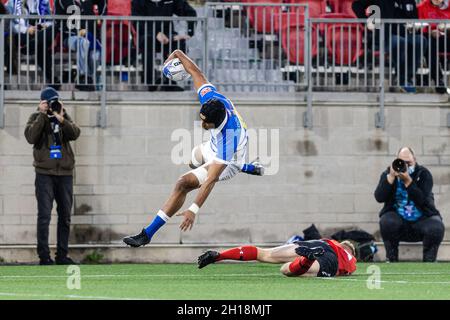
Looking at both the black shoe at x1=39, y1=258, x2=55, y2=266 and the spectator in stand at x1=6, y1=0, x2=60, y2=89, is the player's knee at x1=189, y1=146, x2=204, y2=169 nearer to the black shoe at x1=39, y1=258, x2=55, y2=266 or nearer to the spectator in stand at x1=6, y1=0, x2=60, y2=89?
the black shoe at x1=39, y1=258, x2=55, y2=266

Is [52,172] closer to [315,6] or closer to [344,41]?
[344,41]

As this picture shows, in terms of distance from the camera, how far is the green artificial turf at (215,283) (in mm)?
12000

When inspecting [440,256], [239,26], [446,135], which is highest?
[239,26]

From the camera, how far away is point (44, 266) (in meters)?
18.2

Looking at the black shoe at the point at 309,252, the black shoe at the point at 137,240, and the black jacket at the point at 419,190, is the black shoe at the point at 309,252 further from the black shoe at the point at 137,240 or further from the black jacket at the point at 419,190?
the black jacket at the point at 419,190

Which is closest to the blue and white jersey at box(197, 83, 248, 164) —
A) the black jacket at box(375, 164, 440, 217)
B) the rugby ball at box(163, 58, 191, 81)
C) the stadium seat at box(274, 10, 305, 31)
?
the rugby ball at box(163, 58, 191, 81)

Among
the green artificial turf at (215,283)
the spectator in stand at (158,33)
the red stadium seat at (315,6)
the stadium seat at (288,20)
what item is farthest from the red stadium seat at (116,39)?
the green artificial turf at (215,283)

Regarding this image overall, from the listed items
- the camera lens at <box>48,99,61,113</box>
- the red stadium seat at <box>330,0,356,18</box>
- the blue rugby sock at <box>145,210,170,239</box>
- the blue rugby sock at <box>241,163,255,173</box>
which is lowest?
the blue rugby sock at <box>145,210,170,239</box>

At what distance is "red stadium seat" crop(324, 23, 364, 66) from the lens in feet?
67.3

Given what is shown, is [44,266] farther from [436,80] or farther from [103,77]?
[436,80]

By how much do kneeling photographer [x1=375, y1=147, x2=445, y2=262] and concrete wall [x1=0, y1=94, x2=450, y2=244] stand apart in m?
1.02

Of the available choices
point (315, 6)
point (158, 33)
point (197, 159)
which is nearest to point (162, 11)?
point (158, 33)

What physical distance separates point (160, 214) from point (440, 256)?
20.3ft
